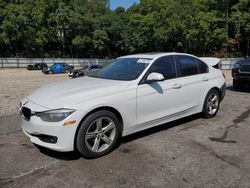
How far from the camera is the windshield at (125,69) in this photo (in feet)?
15.5

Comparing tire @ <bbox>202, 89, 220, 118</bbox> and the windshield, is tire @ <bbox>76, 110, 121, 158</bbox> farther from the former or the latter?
tire @ <bbox>202, 89, 220, 118</bbox>

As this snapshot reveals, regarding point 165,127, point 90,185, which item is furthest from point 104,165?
point 165,127

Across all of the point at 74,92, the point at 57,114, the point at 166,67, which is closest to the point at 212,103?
the point at 166,67

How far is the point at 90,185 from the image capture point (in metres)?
3.28

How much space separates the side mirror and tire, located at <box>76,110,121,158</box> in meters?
0.94

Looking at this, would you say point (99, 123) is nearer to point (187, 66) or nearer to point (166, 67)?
point (166, 67)

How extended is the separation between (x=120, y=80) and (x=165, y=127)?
5.11 feet

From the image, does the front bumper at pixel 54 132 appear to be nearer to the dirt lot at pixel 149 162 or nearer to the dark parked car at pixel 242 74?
the dirt lot at pixel 149 162

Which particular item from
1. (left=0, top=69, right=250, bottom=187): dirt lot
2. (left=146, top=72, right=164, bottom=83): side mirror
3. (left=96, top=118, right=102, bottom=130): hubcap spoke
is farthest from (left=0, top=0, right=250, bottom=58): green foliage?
(left=96, top=118, right=102, bottom=130): hubcap spoke

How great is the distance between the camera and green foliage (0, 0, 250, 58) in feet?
129

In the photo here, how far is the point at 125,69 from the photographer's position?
16.3 feet

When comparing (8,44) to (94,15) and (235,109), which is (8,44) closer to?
(94,15)

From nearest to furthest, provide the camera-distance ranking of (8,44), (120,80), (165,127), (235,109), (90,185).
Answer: (90,185) < (120,80) < (165,127) < (235,109) < (8,44)

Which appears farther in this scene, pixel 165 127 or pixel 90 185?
pixel 165 127
